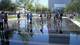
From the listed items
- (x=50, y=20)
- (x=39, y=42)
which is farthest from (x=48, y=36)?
(x=39, y=42)

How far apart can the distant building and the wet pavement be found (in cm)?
64

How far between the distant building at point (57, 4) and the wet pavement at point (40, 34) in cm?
64

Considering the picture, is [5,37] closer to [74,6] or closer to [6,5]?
[6,5]

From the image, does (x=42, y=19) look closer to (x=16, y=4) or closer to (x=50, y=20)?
(x=50, y=20)

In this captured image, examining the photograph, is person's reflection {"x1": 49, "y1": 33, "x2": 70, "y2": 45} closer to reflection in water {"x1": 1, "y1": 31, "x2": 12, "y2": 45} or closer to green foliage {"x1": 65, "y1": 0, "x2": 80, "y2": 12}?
green foliage {"x1": 65, "y1": 0, "x2": 80, "y2": 12}

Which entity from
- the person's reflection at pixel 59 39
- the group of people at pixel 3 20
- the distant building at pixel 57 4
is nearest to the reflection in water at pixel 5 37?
the group of people at pixel 3 20

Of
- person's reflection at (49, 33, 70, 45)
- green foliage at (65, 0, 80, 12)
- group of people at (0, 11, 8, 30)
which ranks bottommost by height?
person's reflection at (49, 33, 70, 45)

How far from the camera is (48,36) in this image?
12.5 meters

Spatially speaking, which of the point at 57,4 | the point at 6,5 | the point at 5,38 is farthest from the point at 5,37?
the point at 57,4

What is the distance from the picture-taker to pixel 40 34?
496 inches

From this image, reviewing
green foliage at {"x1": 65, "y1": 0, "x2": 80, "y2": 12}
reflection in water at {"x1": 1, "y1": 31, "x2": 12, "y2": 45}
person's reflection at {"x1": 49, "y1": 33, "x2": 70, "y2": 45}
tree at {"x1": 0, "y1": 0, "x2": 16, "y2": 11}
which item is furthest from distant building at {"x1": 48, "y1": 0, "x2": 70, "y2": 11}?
reflection in water at {"x1": 1, "y1": 31, "x2": 12, "y2": 45}

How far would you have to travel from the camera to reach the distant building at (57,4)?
12.5 meters

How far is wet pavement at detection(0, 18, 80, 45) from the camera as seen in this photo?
1102 centimetres

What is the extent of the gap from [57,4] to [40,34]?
1443 millimetres
